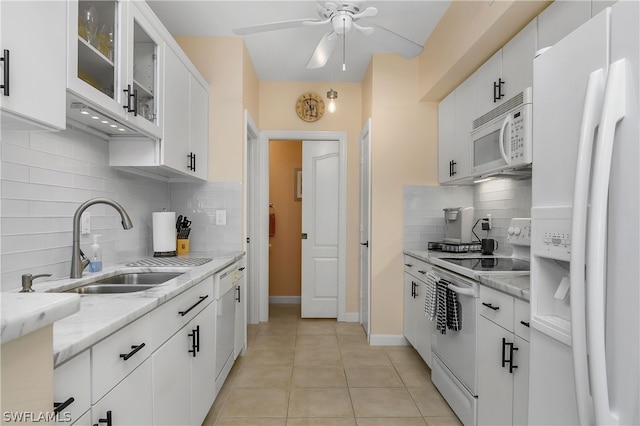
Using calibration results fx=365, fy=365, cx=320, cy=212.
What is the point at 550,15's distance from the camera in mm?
1911

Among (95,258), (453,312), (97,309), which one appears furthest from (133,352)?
(453,312)

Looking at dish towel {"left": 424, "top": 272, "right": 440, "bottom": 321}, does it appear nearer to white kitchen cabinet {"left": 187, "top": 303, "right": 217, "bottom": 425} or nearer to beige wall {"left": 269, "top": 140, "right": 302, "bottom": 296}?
white kitchen cabinet {"left": 187, "top": 303, "right": 217, "bottom": 425}

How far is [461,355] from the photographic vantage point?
2152mm

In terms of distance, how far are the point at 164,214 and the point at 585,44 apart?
2.55m

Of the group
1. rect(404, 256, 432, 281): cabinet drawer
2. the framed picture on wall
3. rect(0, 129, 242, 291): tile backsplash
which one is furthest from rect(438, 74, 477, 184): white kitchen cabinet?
rect(0, 129, 242, 291): tile backsplash

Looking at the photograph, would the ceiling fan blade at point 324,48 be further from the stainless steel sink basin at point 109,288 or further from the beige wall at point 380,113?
the stainless steel sink basin at point 109,288

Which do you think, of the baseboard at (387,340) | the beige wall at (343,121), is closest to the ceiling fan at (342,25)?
the beige wall at (343,121)

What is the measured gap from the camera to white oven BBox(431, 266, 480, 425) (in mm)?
1994

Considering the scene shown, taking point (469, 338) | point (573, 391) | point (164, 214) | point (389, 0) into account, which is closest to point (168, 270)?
point (164, 214)

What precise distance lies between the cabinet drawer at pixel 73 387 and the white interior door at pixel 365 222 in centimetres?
289

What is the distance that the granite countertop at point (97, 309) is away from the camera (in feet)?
2.79

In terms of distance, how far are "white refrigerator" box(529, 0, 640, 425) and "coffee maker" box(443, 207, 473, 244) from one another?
2.14 m

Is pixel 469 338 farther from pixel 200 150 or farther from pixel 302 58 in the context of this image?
pixel 302 58

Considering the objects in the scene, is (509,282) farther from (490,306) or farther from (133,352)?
(133,352)
